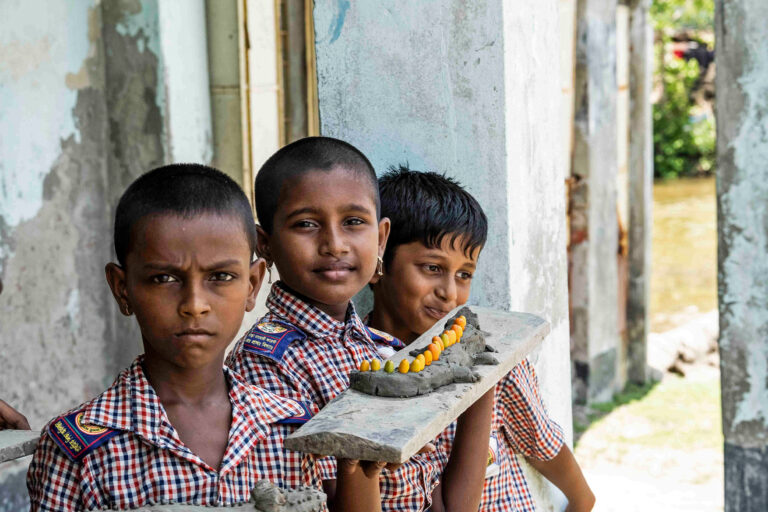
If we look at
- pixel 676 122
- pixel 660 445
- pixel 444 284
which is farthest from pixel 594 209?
pixel 676 122

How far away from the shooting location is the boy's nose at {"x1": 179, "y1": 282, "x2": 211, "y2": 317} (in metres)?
1.70

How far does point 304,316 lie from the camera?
6.92 feet

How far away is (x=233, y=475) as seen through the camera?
5.76 ft

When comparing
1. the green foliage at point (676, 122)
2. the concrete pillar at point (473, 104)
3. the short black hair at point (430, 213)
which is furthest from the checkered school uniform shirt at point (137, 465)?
the green foliage at point (676, 122)

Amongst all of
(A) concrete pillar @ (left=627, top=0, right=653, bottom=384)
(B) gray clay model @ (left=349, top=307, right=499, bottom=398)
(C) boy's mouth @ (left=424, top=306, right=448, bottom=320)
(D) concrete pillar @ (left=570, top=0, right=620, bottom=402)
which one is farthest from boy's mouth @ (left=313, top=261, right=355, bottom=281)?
(A) concrete pillar @ (left=627, top=0, right=653, bottom=384)

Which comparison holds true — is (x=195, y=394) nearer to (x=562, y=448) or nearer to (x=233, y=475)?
(x=233, y=475)

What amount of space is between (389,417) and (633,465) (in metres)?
4.30

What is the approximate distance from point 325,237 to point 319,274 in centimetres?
8

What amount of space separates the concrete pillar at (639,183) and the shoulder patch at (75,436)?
589cm

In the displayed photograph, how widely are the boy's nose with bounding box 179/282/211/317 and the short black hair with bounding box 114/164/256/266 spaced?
0.42 feet

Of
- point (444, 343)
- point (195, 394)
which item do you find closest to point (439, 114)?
point (444, 343)

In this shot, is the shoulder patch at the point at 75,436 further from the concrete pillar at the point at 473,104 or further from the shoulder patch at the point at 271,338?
the concrete pillar at the point at 473,104

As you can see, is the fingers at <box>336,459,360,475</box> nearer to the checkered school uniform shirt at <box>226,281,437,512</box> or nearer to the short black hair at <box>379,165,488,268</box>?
the checkered school uniform shirt at <box>226,281,437,512</box>

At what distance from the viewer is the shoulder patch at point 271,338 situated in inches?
79.2
